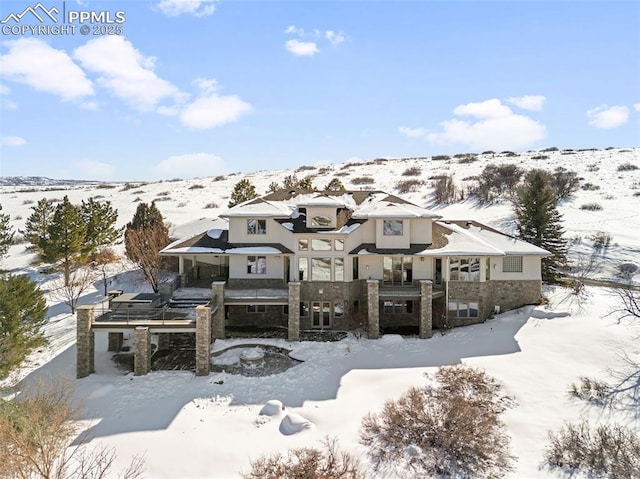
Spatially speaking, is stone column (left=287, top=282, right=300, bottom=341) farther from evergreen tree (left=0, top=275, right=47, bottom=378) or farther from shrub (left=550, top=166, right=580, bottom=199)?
shrub (left=550, top=166, right=580, bottom=199)

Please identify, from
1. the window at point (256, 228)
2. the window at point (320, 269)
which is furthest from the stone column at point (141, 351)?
the window at point (320, 269)

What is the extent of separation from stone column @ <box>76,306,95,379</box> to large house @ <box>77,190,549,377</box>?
2.88 metres

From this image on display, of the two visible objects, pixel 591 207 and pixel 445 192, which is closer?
pixel 591 207

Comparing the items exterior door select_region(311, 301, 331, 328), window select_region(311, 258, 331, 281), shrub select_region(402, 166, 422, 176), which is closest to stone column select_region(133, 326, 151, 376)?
exterior door select_region(311, 301, 331, 328)

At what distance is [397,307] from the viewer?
79.7 feet

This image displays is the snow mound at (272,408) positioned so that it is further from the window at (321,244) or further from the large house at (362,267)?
the window at (321,244)

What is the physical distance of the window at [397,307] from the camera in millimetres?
24266

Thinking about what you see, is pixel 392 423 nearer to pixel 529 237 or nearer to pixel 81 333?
pixel 81 333

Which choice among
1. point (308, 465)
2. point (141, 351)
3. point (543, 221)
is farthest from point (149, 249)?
point (543, 221)

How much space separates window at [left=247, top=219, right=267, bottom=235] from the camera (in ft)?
79.6

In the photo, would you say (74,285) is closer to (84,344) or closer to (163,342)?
(163,342)

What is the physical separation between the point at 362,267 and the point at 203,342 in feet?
34.0

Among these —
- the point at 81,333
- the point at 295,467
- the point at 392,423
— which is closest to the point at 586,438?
the point at 392,423

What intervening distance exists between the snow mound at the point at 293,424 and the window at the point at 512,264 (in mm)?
15811
